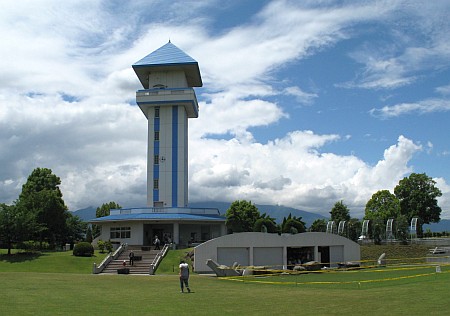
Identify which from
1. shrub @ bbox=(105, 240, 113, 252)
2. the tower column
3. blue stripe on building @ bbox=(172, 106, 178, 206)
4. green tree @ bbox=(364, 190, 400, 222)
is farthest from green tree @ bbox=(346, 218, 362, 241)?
shrub @ bbox=(105, 240, 113, 252)

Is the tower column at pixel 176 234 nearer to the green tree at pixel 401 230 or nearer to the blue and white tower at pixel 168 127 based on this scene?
the blue and white tower at pixel 168 127

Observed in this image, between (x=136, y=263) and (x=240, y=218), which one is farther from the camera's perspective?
(x=240, y=218)

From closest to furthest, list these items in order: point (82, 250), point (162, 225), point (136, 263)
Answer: point (136, 263) → point (82, 250) → point (162, 225)

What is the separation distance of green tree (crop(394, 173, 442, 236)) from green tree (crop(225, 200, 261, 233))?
3944 cm

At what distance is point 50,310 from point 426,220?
8522cm

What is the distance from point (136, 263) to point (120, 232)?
646 inches

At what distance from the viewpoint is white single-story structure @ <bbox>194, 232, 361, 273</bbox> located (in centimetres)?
4384

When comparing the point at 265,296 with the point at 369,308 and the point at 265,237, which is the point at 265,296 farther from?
the point at 265,237

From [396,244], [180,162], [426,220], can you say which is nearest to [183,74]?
[180,162]

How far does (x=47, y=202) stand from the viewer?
65.8 m

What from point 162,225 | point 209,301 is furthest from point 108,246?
point 209,301

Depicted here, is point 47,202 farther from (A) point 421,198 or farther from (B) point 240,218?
(A) point 421,198

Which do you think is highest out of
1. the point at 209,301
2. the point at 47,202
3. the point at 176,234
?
the point at 47,202

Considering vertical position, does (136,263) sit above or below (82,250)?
below
